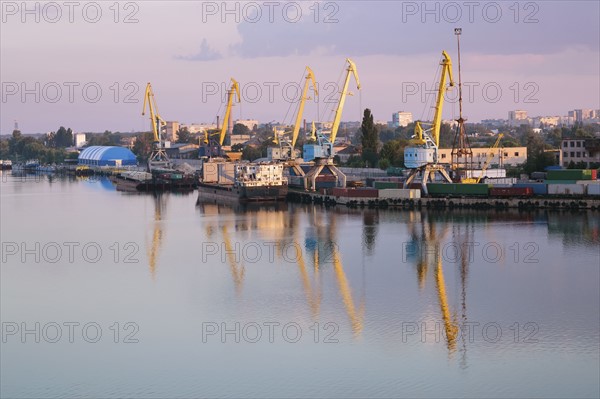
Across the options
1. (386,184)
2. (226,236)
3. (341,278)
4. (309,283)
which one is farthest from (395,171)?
(309,283)

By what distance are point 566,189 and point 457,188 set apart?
2975mm

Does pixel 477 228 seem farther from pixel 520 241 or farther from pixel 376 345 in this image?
pixel 376 345

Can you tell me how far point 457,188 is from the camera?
25531mm

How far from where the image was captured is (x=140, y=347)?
11.0 metres

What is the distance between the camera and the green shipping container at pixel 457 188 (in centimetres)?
2506

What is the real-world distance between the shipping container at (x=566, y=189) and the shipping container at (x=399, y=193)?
3666mm

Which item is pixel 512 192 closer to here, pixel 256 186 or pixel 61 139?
pixel 256 186

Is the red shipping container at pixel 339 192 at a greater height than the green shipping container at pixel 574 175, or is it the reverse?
the green shipping container at pixel 574 175

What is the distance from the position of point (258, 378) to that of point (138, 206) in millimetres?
20268

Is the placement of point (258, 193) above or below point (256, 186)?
below

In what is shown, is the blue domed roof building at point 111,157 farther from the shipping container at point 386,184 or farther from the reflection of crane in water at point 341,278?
the reflection of crane in water at point 341,278

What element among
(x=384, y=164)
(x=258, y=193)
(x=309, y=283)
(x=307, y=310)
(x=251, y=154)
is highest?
(x=251, y=154)

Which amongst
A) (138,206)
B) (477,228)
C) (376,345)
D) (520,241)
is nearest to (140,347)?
(376,345)

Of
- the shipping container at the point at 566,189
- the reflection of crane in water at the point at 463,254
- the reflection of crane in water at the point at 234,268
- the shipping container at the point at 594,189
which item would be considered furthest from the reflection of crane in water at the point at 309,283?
the shipping container at the point at 594,189
